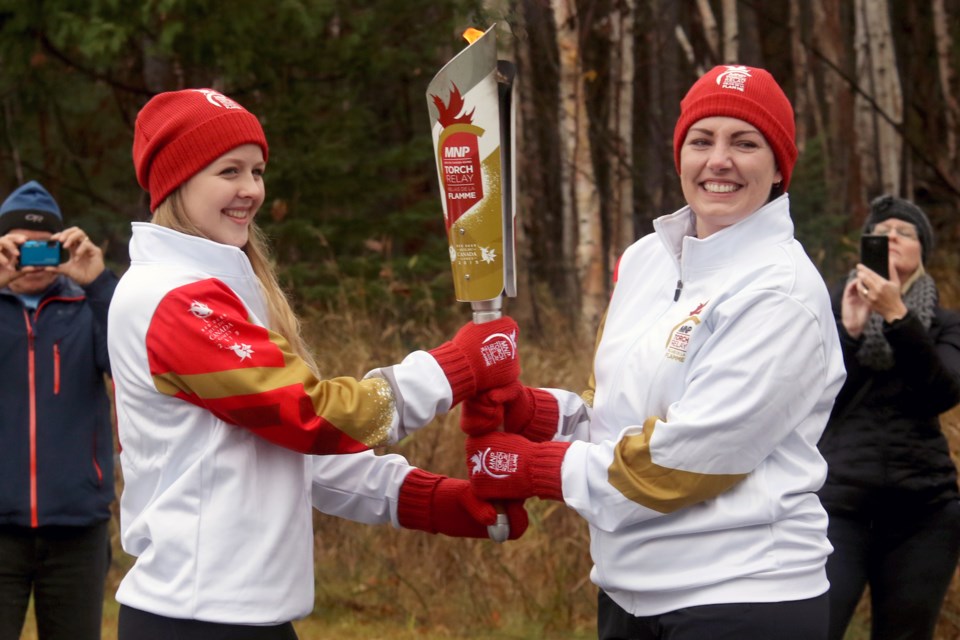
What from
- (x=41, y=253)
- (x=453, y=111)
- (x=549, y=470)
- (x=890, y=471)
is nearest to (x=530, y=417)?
(x=549, y=470)

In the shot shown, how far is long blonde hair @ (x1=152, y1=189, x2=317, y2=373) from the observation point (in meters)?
3.19

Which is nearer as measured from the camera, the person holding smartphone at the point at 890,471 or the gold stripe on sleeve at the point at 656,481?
the gold stripe on sleeve at the point at 656,481

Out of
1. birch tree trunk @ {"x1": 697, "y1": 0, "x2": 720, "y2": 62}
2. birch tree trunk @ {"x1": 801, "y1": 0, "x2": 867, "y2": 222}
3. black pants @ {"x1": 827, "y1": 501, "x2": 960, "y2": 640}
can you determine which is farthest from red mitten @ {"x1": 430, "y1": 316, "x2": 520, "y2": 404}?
birch tree trunk @ {"x1": 801, "y1": 0, "x2": 867, "y2": 222}

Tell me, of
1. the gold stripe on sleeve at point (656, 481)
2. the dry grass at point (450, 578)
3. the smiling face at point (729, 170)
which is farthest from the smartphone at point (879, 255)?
the gold stripe on sleeve at point (656, 481)

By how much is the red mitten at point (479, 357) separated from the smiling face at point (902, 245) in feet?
7.13

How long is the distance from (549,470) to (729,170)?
34.3 inches

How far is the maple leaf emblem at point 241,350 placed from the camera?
2.97 meters

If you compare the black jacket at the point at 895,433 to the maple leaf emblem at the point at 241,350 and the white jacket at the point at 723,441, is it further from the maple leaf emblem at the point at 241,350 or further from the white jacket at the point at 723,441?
the maple leaf emblem at the point at 241,350

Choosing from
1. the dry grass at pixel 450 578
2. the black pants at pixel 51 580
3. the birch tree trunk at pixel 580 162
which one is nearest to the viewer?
the black pants at pixel 51 580

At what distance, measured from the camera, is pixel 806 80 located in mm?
18078

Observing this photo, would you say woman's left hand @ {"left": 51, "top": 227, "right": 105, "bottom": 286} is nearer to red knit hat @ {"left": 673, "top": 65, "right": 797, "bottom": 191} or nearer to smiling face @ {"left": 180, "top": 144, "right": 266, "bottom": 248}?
smiling face @ {"left": 180, "top": 144, "right": 266, "bottom": 248}

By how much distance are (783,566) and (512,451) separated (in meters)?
0.76

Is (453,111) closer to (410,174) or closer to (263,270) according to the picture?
(263,270)

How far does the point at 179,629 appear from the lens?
9.66ft
